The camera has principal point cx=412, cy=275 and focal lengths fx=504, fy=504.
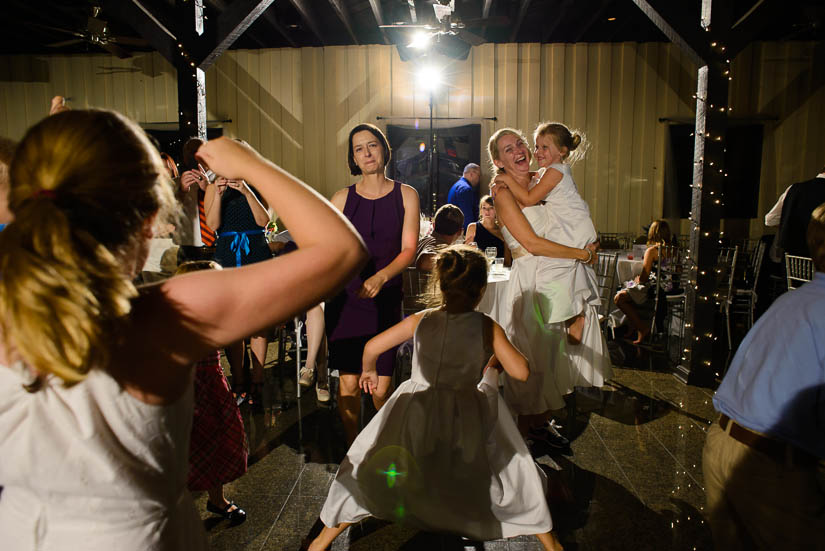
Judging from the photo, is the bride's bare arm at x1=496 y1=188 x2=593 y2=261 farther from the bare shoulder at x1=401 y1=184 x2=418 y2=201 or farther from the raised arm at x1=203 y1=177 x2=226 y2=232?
the raised arm at x1=203 y1=177 x2=226 y2=232

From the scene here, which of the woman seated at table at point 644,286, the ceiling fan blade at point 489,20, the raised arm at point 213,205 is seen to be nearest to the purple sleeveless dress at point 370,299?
the raised arm at point 213,205

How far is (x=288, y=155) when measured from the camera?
842 cm

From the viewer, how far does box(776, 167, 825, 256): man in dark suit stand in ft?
13.5

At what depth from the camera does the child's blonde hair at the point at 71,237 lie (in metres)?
0.57

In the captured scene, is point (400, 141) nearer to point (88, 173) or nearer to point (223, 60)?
point (223, 60)

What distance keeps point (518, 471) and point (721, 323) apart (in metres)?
4.98

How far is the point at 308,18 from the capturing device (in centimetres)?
694

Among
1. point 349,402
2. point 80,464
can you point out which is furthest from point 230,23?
point 80,464

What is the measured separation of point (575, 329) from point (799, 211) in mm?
2838

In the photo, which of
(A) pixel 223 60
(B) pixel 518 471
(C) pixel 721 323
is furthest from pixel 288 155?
(B) pixel 518 471

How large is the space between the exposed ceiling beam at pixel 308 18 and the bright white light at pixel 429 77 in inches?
64.1

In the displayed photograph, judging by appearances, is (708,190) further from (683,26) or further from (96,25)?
(96,25)

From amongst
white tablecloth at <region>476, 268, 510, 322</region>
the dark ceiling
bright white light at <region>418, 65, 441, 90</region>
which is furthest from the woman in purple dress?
bright white light at <region>418, 65, 441, 90</region>

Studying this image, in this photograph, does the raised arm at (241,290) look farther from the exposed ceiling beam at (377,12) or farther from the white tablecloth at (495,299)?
the exposed ceiling beam at (377,12)
